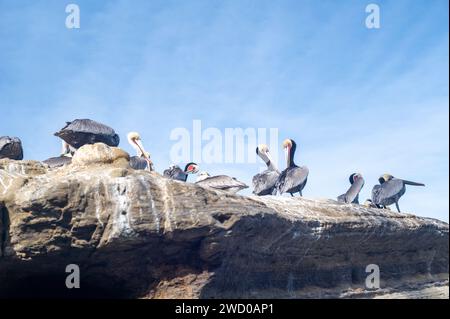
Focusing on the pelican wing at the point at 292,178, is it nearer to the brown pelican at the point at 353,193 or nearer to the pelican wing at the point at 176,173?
the brown pelican at the point at 353,193

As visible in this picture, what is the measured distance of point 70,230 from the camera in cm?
738

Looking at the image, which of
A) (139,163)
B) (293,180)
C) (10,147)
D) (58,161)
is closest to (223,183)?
(293,180)

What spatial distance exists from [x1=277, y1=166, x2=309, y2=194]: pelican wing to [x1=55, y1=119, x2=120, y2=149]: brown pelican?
12.1ft

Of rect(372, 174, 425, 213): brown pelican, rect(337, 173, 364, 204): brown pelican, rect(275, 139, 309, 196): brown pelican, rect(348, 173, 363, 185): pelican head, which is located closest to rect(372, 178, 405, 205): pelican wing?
rect(372, 174, 425, 213): brown pelican

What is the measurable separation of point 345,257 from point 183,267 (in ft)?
11.5

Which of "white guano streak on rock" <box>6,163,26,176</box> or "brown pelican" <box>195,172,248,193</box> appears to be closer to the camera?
"white guano streak on rock" <box>6,163,26,176</box>

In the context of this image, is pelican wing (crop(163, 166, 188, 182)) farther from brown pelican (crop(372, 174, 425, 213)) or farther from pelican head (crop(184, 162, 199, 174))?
brown pelican (crop(372, 174, 425, 213))

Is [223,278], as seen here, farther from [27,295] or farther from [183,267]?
[27,295]

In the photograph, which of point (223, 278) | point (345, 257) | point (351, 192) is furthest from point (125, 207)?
point (351, 192)

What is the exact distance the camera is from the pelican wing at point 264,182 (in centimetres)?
1296

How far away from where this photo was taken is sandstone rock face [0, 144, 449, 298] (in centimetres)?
731

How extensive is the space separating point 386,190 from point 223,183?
14.3 feet

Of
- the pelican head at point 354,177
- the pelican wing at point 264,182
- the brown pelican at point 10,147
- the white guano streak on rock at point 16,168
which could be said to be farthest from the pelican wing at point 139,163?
the pelican head at point 354,177

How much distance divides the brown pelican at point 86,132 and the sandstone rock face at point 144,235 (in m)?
2.75
